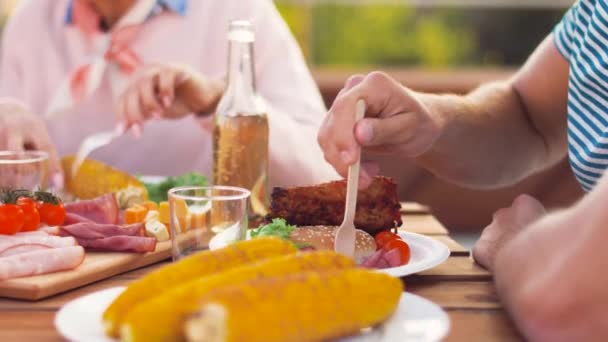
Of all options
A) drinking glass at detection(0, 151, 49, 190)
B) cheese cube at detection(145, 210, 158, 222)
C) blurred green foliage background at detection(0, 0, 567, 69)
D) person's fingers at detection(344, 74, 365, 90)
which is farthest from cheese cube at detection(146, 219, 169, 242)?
blurred green foliage background at detection(0, 0, 567, 69)

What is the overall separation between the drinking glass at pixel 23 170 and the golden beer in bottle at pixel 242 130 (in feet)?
1.01

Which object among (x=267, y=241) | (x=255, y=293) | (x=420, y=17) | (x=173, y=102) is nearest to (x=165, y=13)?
(x=173, y=102)

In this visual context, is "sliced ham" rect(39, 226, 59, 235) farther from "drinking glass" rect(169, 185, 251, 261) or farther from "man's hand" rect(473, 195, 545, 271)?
"man's hand" rect(473, 195, 545, 271)

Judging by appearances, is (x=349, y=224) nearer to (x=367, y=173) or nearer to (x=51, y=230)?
(x=367, y=173)

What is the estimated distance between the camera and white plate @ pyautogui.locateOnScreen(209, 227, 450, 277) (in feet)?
3.64

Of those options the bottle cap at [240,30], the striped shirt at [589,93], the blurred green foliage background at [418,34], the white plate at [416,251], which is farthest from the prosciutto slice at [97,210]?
the blurred green foliage background at [418,34]

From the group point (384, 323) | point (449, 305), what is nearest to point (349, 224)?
point (449, 305)

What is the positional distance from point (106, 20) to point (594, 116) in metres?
1.36

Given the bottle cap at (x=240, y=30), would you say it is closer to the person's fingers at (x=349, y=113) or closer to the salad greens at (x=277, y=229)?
the person's fingers at (x=349, y=113)

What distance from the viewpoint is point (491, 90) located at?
6.36ft

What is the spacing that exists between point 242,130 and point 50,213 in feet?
1.30

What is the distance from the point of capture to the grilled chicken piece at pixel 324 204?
4.26ft

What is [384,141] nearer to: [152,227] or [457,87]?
[152,227]

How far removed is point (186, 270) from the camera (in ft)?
Result: 2.77
